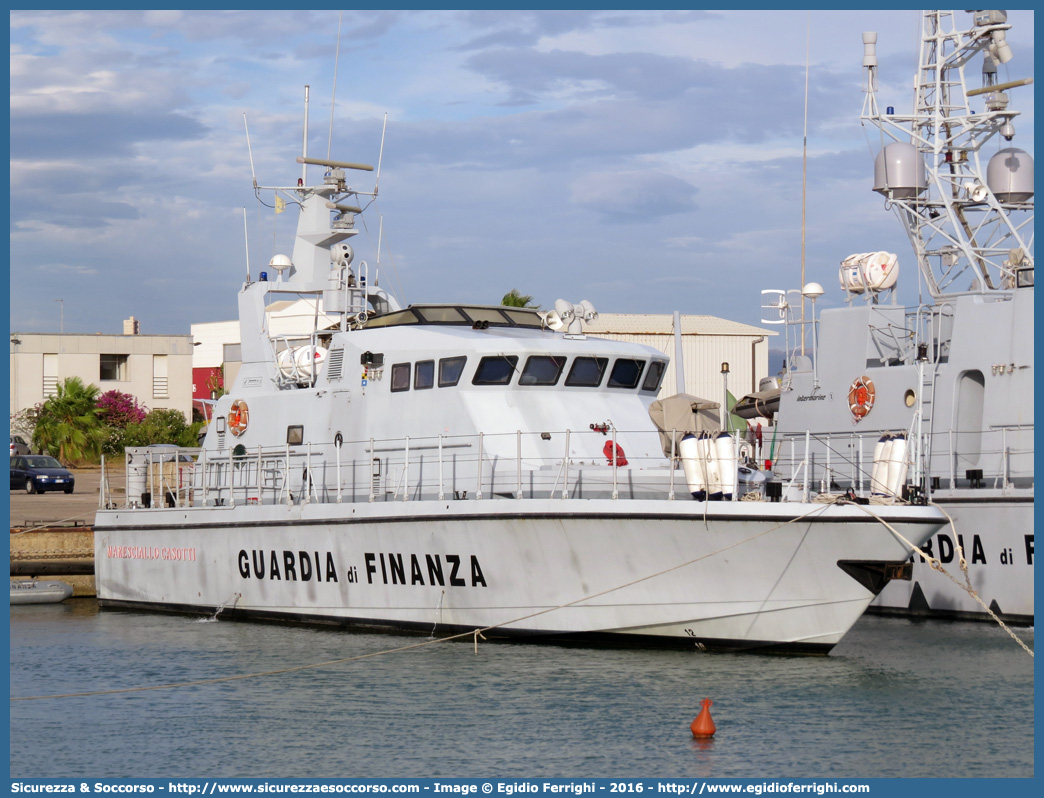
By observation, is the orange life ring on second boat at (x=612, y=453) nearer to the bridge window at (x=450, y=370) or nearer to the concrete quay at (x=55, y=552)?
the bridge window at (x=450, y=370)

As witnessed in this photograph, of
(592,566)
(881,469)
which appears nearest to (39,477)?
(592,566)

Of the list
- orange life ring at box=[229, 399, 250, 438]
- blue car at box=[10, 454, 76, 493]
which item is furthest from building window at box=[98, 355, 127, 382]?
orange life ring at box=[229, 399, 250, 438]

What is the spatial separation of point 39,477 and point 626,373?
64.2 ft

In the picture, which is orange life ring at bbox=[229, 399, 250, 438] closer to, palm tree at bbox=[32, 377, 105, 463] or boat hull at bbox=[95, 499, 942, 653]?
boat hull at bbox=[95, 499, 942, 653]

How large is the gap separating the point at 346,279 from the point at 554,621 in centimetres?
621

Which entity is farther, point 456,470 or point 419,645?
point 456,470

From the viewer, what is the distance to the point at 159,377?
48.7 meters

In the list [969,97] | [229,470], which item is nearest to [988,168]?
[969,97]

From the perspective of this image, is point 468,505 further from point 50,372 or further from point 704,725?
point 50,372

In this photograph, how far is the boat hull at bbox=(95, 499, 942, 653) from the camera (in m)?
13.7

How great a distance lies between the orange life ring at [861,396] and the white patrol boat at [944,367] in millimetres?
27

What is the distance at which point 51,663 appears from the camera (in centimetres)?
1477

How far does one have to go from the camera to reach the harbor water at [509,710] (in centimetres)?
1014

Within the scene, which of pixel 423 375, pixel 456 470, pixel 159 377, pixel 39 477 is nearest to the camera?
pixel 456 470
